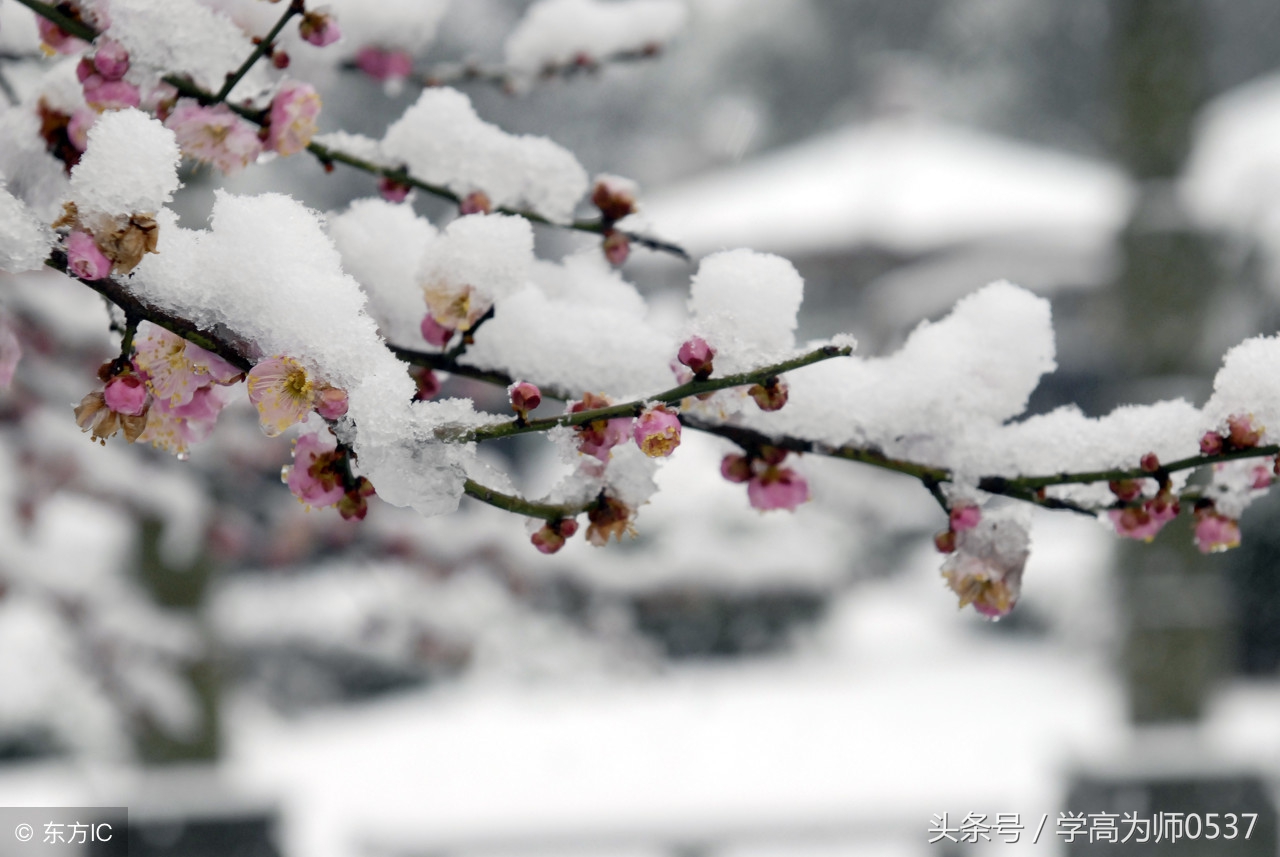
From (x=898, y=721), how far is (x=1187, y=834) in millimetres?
4042

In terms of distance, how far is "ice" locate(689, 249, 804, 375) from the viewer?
0.73 m

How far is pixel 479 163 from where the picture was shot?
0.96 m

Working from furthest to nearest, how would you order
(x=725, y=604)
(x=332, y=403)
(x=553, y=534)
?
(x=725, y=604) < (x=553, y=534) < (x=332, y=403)

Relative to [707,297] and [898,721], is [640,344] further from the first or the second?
[898,721]

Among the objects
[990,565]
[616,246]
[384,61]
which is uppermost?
[384,61]

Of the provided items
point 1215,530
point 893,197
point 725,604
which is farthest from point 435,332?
point 893,197

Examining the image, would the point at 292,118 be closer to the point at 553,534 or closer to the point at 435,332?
the point at 435,332

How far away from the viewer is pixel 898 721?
7.50 m

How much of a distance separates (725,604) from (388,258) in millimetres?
Result: 7734

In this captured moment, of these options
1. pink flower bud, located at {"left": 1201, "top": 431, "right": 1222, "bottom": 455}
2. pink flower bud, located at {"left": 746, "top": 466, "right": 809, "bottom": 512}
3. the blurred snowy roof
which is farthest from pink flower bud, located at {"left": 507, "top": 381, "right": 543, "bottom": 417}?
the blurred snowy roof

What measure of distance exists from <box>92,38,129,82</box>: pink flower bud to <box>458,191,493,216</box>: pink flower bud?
0.29m

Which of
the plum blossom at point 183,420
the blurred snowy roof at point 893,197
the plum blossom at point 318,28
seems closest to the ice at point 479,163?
the plum blossom at point 318,28

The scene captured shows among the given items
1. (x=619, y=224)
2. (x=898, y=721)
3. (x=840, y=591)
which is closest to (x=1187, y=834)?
(x=619, y=224)

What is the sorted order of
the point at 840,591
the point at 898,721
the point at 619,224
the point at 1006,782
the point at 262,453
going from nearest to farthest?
the point at 619,224
the point at 262,453
the point at 1006,782
the point at 898,721
the point at 840,591
